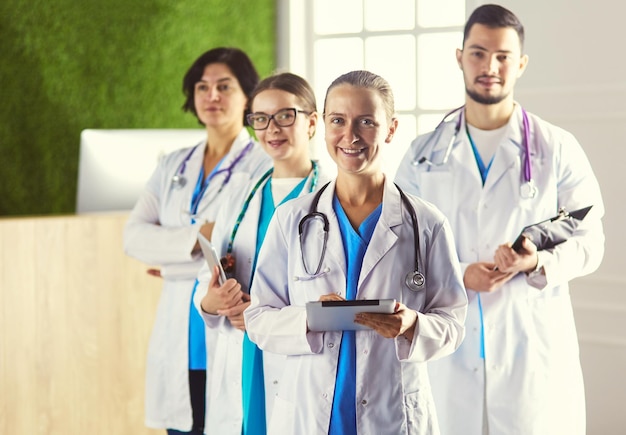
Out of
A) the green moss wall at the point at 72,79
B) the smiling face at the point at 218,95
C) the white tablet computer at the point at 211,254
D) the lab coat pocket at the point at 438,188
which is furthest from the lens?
the green moss wall at the point at 72,79

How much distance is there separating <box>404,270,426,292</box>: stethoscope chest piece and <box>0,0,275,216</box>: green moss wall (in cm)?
257

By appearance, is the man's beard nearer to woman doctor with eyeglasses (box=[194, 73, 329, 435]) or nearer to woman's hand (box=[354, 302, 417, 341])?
woman doctor with eyeglasses (box=[194, 73, 329, 435])

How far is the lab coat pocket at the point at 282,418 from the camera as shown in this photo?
174 centimetres

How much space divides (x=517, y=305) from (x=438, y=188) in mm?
417

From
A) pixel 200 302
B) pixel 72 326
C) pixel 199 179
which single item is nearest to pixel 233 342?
pixel 200 302

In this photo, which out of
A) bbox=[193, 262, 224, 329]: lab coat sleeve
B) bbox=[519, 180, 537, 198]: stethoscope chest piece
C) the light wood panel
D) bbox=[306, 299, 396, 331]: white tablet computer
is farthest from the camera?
the light wood panel

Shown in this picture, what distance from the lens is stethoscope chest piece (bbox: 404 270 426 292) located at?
66.3 inches

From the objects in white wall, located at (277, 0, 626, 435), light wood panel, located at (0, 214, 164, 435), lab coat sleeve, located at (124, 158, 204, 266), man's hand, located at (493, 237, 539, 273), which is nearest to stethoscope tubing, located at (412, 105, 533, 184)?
man's hand, located at (493, 237, 539, 273)

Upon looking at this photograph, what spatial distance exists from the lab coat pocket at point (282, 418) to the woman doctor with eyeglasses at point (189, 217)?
3.28 feet

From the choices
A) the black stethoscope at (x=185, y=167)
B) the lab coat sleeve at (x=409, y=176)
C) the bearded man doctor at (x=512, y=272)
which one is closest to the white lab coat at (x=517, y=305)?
the bearded man doctor at (x=512, y=272)

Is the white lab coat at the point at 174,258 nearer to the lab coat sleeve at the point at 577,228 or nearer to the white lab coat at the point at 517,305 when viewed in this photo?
the white lab coat at the point at 517,305

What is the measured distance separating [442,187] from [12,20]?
86.0 inches

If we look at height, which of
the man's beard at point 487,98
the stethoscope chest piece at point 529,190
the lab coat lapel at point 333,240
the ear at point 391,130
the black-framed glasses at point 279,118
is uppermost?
the man's beard at point 487,98

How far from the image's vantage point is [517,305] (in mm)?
2449
